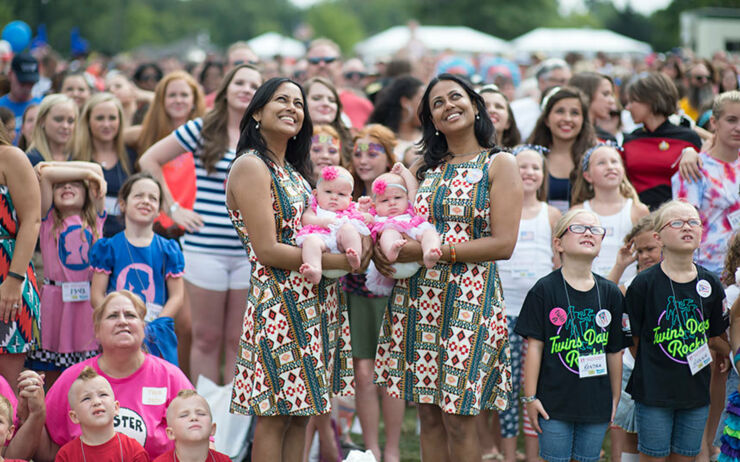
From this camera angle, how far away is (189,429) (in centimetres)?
381

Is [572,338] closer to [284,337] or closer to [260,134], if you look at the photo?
[284,337]

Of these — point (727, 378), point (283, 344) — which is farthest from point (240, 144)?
point (727, 378)

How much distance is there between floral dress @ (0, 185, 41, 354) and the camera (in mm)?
4254

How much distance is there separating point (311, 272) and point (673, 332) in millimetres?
1823

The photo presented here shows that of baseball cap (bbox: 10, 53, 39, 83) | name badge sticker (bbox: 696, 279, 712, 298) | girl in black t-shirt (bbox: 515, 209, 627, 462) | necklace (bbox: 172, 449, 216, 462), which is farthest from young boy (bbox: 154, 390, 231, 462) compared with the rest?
baseball cap (bbox: 10, 53, 39, 83)

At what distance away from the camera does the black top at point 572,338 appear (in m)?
3.97

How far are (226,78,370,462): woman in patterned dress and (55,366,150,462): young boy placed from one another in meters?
0.56

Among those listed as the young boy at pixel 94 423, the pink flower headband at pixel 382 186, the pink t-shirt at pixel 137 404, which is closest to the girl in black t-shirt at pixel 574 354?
the pink flower headband at pixel 382 186

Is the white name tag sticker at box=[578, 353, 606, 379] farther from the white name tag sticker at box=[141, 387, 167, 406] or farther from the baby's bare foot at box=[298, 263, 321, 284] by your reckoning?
the white name tag sticker at box=[141, 387, 167, 406]

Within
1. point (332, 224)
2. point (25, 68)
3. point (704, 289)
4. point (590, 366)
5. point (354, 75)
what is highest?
point (354, 75)

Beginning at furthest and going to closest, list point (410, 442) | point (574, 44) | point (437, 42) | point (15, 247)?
point (437, 42) < point (574, 44) < point (410, 442) < point (15, 247)

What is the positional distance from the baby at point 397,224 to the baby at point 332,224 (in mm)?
85

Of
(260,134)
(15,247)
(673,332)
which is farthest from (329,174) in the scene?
(673,332)

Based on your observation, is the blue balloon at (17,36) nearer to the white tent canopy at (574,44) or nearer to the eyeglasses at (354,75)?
the eyeglasses at (354,75)
